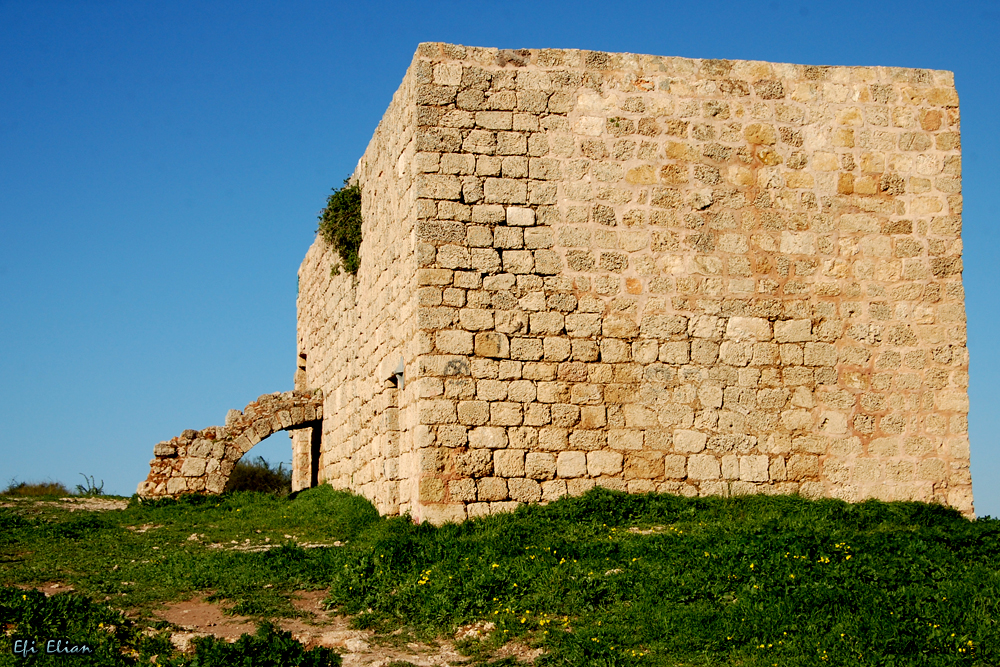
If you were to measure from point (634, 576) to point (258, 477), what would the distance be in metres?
14.7

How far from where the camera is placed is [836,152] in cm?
1067

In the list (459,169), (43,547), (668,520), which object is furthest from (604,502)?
(43,547)

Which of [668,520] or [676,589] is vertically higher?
[668,520]

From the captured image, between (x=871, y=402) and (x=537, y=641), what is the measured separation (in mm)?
5115

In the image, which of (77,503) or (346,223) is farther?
(77,503)

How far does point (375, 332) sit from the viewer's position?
466 inches

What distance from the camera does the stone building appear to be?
9727 mm

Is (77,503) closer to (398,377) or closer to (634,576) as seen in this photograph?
(398,377)

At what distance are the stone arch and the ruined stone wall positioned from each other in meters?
0.71

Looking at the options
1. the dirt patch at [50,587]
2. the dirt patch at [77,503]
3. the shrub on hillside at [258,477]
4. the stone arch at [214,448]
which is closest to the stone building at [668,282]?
the dirt patch at [50,587]

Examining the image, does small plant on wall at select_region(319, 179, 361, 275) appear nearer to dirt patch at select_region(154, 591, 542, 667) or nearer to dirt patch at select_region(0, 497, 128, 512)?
dirt patch at select_region(0, 497, 128, 512)

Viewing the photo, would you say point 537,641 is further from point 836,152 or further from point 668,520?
point 836,152

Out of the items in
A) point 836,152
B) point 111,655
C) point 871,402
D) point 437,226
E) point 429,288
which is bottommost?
point 111,655

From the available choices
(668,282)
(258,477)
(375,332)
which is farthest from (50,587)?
(258,477)
